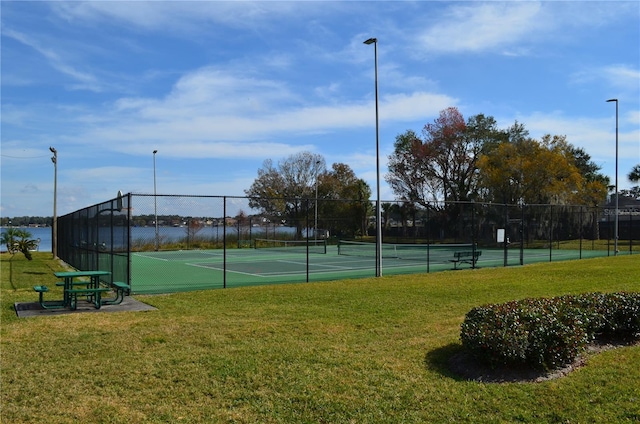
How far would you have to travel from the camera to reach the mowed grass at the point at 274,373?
4500mm

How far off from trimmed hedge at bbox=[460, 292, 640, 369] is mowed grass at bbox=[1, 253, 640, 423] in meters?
0.29

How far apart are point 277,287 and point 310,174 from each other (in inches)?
1723

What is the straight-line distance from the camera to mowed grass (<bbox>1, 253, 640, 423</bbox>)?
4.50 metres

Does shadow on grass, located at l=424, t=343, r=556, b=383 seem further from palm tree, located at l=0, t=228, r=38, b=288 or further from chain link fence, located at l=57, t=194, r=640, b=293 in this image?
palm tree, located at l=0, t=228, r=38, b=288

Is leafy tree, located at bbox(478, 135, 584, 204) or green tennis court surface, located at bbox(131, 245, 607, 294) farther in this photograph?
leafy tree, located at bbox(478, 135, 584, 204)

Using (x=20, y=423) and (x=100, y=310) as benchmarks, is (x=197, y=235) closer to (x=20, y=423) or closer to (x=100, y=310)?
(x=100, y=310)

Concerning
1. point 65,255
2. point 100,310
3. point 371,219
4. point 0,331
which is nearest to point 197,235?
point 65,255

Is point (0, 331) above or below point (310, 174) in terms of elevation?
below

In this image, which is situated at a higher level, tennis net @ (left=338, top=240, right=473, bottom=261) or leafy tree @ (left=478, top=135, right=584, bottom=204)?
leafy tree @ (left=478, top=135, right=584, bottom=204)

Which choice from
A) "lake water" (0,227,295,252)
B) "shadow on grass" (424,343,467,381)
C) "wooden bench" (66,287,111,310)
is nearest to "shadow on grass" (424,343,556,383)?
"shadow on grass" (424,343,467,381)

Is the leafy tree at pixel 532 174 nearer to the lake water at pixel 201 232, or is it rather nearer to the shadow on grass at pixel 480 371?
the lake water at pixel 201 232

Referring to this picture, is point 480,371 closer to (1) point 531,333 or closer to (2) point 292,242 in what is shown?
(1) point 531,333

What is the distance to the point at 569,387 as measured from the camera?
509 cm

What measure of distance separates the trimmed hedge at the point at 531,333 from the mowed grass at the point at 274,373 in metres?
0.29
